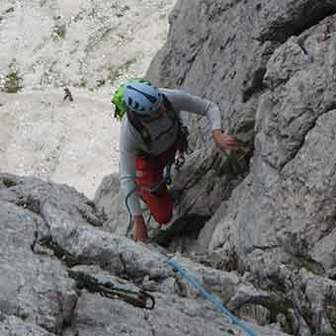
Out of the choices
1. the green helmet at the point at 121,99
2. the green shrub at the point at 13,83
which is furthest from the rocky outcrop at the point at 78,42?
the green helmet at the point at 121,99

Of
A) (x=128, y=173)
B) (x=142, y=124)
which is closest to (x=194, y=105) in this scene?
(x=142, y=124)

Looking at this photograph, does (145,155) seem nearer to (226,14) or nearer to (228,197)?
(228,197)

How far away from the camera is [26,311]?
7.68 meters

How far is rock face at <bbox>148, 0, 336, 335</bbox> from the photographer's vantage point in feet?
34.1

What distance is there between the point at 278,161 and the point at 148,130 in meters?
2.32

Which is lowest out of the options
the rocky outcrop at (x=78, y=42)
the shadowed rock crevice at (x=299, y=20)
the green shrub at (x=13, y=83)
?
the green shrub at (x=13, y=83)

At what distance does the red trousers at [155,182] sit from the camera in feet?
46.3

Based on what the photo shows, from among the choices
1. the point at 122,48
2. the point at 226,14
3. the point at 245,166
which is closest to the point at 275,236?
the point at 245,166

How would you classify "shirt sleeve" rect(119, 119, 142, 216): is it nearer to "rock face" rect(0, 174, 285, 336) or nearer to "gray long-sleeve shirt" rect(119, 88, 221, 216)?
"gray long-sleeve shirt" rect(119, 88, 221, 216)

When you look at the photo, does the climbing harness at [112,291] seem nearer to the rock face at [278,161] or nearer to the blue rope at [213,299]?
the blue rope at [213,299]

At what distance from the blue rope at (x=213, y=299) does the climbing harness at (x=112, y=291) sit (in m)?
0.80

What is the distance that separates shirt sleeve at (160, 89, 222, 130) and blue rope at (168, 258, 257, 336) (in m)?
3.08

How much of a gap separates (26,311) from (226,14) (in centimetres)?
1041

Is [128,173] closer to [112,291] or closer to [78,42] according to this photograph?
[112,291]
